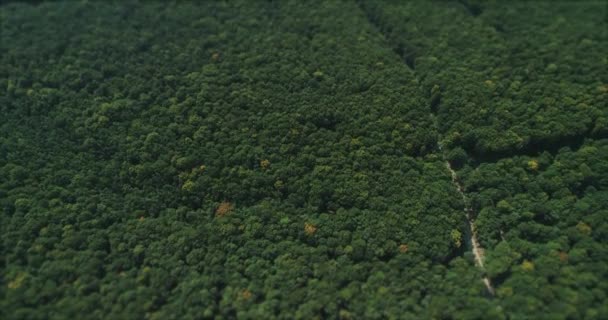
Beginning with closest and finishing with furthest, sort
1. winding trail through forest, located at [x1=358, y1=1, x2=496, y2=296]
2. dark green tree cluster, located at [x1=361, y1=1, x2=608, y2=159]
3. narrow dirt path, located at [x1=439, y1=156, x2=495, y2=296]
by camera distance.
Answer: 1. narrow dirt path, located at [x1=439, y1=156, x2=495, y2=296]
2. winding trail through forest, located at [x1=358, y1=1, x2=496, y2=296]
3. dark green tree cluster, located at [x1=361, y1=1, x2=608, y2=159]

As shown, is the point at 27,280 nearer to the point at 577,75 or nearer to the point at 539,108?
the point at 539,108

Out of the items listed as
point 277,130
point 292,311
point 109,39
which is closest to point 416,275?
point 292,311

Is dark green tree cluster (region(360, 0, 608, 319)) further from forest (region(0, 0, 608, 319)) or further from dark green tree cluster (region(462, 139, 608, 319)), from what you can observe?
forest (region(0, 0, 608, 319))

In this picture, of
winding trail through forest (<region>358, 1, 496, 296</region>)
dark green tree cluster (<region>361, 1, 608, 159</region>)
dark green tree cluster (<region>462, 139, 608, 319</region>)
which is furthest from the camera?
dark green tree cluster (<region>361, 1, 608, 159</region>)

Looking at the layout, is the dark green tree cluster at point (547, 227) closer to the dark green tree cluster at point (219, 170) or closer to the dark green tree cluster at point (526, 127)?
the dark green tree cluster at point (526, 127)

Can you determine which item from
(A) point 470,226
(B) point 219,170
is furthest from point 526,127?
(B) point 219,170

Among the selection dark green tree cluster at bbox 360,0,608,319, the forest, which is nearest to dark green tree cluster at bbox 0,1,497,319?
the forest

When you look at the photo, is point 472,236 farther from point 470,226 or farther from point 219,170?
point 219,170

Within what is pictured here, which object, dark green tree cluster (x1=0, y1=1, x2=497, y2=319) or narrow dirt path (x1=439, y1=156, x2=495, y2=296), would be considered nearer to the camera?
dark green tree cluster (x1=0, y1=1, x2=497, y2=319)
